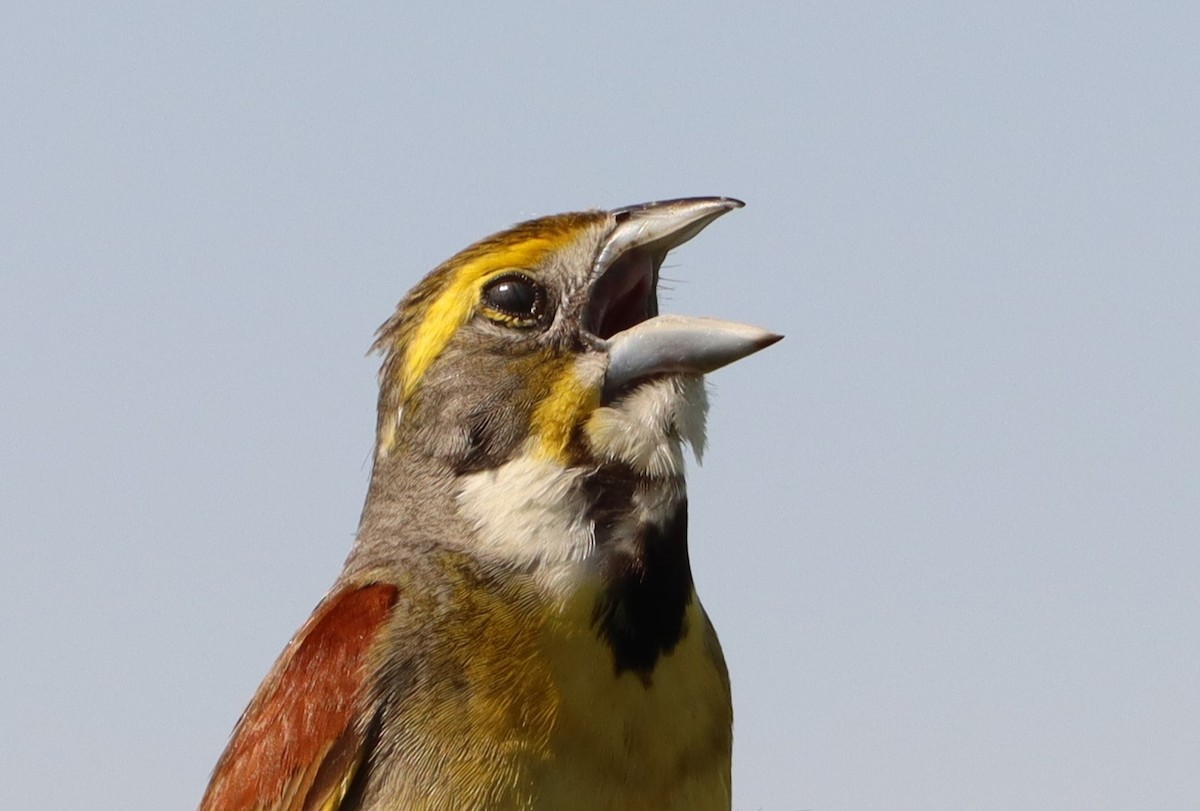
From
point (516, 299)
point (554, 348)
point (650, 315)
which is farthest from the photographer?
point (650, 315)

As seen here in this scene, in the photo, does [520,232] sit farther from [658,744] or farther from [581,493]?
[658,744]

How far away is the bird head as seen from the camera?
4.95 metres

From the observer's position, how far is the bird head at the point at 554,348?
4.95 m

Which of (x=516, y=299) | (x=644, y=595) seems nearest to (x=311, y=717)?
(x=644, y=595)

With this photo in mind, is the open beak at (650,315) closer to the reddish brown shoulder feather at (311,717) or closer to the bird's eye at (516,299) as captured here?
the bird's eye at (516,299)

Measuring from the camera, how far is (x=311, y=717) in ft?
16.5

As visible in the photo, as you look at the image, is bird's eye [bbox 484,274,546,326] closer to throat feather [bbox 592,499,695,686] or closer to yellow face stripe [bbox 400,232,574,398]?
yellow face stripe [bbox 400,232,574,398]

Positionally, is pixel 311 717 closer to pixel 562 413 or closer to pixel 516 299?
pixel 562 413

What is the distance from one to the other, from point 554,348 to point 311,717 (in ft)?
4.74

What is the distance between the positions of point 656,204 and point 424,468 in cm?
124

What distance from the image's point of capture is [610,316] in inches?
214

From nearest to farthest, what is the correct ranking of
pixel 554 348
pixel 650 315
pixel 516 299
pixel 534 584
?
pixel 534 584 < pixel 554 348 < pixel 516 299 < pixel 650 315

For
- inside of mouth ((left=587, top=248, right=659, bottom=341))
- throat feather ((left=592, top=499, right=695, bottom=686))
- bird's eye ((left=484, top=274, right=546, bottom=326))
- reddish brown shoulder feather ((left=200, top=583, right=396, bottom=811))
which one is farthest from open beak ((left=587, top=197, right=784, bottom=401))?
reddish brown shoulder feather ((left=200, top=583, right=396, bottom=811))

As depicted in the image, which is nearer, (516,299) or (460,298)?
(516,299)
